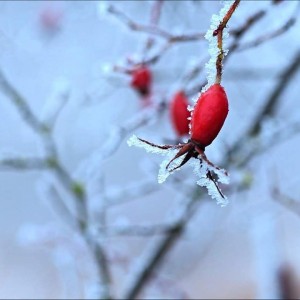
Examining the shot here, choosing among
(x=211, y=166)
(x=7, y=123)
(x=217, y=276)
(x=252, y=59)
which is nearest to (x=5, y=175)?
(x=217, y=276)

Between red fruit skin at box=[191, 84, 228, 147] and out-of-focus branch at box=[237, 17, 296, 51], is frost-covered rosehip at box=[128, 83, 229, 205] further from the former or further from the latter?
out-of-focus branch at box=[237, 17, 296, 51]

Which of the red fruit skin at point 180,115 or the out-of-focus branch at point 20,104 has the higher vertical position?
the out-of-focus branch at point 20,104

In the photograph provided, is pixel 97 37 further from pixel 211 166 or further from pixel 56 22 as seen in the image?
pixel 211 166

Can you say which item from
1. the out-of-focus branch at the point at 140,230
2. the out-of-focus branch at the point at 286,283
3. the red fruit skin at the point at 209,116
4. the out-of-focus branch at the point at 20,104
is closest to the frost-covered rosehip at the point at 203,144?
the red fruit skin at the point at 209,116

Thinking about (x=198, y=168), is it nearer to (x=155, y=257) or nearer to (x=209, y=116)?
(x=209, y=116)

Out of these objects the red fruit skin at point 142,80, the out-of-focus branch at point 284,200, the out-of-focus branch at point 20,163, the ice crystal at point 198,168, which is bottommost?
the ice crystal at point 198,168

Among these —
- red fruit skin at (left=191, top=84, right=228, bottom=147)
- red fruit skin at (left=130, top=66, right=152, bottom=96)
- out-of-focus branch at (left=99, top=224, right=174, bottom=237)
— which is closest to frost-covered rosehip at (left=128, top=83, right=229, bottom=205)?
red fruit skin at (left=191, top=84, right=228, bottom=147)

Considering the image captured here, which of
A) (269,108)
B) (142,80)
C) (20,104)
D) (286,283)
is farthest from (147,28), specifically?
(286,283)

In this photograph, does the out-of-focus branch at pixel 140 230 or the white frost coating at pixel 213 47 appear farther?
the out-of-focus branch at pixel 140 230

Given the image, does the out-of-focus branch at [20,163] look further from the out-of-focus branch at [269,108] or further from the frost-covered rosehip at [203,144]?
the frost-covered rosehip at [203,144]
